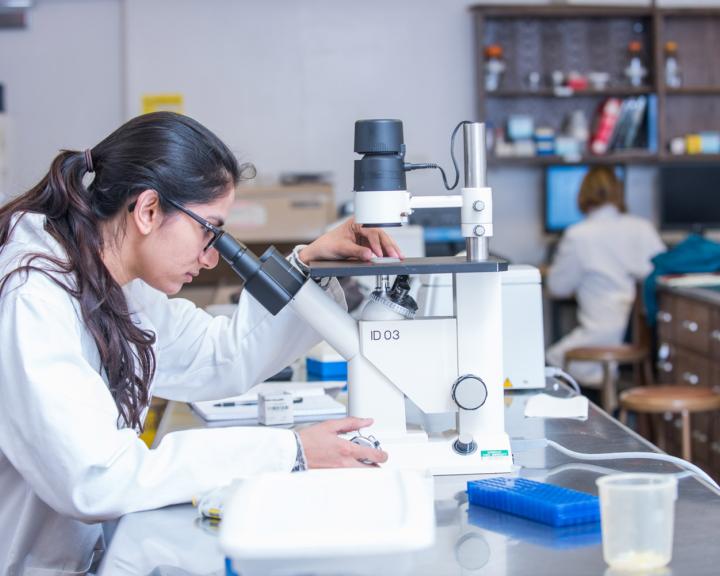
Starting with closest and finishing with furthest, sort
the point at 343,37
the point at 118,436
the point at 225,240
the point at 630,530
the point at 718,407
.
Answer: the point at 630,530 < the point at 118,436 < the point at 225,240 < the point at 718,407 < the point at 343,37

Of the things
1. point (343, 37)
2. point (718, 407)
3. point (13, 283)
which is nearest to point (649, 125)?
point (343, 37)

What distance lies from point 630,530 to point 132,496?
580 mm

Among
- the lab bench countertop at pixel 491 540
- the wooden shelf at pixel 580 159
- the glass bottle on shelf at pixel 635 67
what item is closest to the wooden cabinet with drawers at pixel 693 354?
the wooden shelf at pixel 580 159

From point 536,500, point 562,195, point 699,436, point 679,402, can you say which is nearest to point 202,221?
point 536,500

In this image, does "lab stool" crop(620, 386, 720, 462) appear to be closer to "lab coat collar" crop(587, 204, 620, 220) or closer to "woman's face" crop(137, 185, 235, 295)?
"lab coat collar" crop(587, 204, 620, 220)

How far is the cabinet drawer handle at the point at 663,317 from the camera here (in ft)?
14.8

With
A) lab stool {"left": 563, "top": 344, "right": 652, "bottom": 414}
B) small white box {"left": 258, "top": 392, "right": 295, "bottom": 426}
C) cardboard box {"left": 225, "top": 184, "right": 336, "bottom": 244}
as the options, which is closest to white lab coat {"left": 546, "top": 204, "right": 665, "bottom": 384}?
lab stool {"left": 563, "top": 344, "right": 652, "bottom": 414}

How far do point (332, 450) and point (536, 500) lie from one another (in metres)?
0.26

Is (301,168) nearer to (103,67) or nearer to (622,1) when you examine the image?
(103,67)

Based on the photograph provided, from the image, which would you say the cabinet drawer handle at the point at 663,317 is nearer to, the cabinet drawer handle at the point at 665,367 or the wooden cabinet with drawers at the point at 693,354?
the wooden cabinet with drawers at the point at 693,354

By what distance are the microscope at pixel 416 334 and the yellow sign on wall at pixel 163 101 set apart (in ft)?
13.3

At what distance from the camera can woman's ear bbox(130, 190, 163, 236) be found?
1.43 meters

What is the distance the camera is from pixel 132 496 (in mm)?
1257

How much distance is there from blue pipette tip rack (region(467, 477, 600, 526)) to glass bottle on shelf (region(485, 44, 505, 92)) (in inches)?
165
